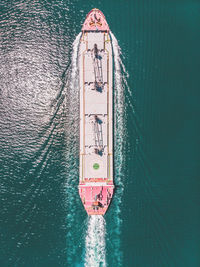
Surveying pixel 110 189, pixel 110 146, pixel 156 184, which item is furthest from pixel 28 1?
pixel 156 184

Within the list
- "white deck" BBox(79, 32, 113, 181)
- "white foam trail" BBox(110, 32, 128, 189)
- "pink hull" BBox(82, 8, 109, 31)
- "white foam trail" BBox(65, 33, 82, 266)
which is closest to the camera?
"white foam trail" BBox(65, 33, 82, 266)

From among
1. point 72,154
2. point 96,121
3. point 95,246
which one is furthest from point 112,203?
point 96,121

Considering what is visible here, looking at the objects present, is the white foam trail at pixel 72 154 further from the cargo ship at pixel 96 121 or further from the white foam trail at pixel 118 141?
the white foam trail at pixel 118 141

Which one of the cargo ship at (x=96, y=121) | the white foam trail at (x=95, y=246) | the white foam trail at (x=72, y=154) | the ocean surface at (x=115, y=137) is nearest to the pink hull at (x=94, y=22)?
the cargo ship at (x=96, y=121)

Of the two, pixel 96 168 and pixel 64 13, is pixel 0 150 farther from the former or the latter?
pixel 64 13

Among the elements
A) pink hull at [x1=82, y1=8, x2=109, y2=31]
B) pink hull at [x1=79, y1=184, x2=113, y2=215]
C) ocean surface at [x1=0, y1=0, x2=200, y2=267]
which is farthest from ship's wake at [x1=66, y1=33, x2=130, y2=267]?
pink hull at [x1=82, y1=8, x2=109, y2=31]

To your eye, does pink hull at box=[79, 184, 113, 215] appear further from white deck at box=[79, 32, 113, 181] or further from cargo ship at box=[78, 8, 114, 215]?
white deck at box=[79, 32, 113, 181]
